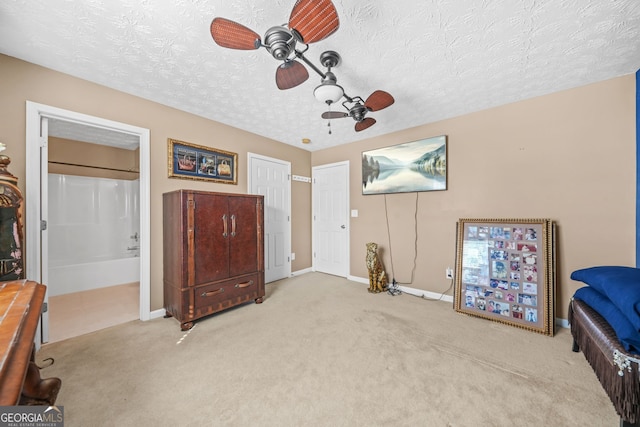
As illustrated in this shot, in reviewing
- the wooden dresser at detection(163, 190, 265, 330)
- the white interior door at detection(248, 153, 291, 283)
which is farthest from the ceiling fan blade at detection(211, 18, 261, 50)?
the white interior door at detection(248, 153, 291, 283)

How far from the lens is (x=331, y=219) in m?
4.37

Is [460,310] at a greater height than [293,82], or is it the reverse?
[293,82]

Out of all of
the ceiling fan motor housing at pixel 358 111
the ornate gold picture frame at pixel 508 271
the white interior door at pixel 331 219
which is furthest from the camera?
the white interior door at pixel 331 219

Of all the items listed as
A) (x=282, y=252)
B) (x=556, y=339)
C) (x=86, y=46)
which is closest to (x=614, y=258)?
(x=556, y=339)

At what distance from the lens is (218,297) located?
2.63 meters

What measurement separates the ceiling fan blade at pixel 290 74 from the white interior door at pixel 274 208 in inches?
81.2

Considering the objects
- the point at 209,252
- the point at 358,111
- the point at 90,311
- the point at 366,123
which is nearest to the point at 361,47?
the point at 358,111

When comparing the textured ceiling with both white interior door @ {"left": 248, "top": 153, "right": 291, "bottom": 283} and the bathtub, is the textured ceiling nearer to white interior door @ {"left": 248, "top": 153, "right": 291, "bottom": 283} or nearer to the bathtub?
white interior door @ {"left": 248, "top": 153, "right": 291, "bottom": 283}

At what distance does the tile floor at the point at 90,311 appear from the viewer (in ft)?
7.86

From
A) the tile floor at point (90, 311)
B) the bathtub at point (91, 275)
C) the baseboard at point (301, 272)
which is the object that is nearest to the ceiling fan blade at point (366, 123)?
the baseboard at point (301, 272)

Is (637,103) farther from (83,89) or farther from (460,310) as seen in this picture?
(83,89)

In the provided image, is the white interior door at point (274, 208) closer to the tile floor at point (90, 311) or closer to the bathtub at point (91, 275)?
the tile floor at point (90, 311)

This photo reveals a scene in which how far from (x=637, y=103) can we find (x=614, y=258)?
139 cm

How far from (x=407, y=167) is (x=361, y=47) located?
1.98 metres
